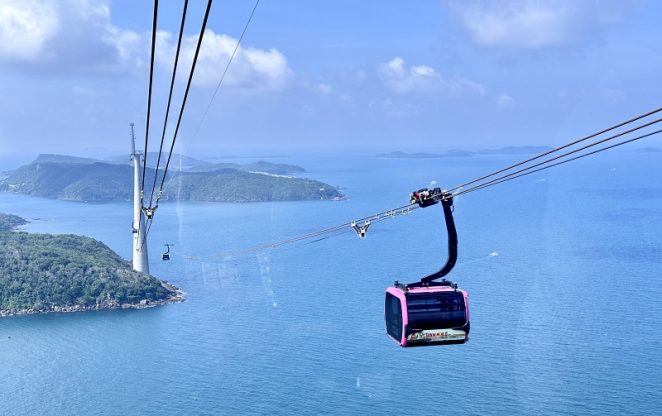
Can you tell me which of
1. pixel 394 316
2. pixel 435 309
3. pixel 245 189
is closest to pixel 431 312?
pixel 435 309

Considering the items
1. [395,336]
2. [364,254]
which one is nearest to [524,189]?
[364,254]

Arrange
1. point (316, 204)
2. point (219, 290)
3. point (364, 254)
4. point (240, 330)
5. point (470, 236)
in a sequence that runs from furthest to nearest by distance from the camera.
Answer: point (316, 204)
point (470, 236)
point (364, 254)
point (219, 290)
point (240, 330)

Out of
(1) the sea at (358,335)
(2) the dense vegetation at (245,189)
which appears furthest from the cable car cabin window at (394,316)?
(2) the dense vegetation at (245,189)

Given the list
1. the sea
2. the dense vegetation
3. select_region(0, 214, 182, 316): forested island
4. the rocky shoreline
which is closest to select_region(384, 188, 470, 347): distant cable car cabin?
the sea

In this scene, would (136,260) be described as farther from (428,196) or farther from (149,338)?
(428,196)

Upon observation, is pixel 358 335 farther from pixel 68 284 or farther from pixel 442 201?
pixel 442 201

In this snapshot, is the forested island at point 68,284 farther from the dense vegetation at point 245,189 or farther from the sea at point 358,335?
the dense vegetation at point 245,189
